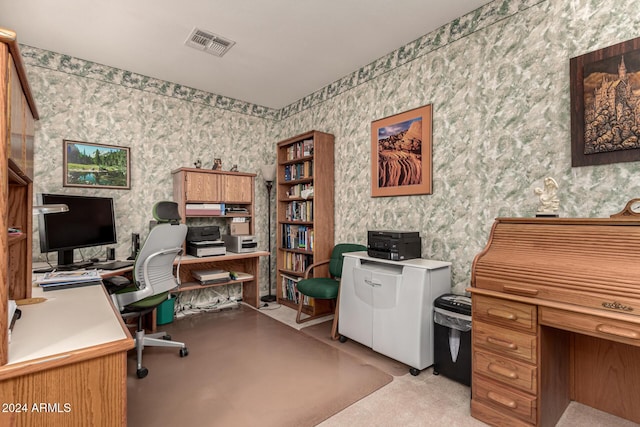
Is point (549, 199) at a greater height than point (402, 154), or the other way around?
point (402, 154)

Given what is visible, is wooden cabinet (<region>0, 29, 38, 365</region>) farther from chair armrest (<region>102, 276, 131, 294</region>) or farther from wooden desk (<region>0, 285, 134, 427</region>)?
chair armrest (<region>102, 276, 131, 294</region>)

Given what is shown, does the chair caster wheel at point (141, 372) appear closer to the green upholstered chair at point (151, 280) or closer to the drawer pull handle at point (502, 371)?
the green upholstered chair at point (151, 280)

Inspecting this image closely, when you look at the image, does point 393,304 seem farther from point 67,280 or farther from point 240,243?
point 67,280

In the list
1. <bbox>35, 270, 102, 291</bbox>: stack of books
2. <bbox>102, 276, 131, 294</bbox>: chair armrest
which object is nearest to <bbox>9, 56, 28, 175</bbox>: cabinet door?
<bbox>35, 270, 102, 291</bbox>: stack of books

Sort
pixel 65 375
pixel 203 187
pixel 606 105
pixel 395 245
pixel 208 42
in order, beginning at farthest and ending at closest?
pixel 203 187, pixel 208 42, pixel 395 245, pixel 606 105, pixel 65 375

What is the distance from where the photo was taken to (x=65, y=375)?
3.30 feet

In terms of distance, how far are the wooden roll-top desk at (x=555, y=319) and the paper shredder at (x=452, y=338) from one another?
0.97 feet

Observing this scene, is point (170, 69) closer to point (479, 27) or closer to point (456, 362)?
point (479, 27)

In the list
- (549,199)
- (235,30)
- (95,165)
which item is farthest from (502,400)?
(95,165)

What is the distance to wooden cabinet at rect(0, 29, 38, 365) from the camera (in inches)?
35.7

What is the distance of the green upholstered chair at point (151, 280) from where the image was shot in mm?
2453

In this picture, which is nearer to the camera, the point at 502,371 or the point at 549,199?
the point at 502,371

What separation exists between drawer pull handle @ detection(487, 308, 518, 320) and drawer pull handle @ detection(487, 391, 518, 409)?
0.46 m

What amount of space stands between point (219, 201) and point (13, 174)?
2651 mm
